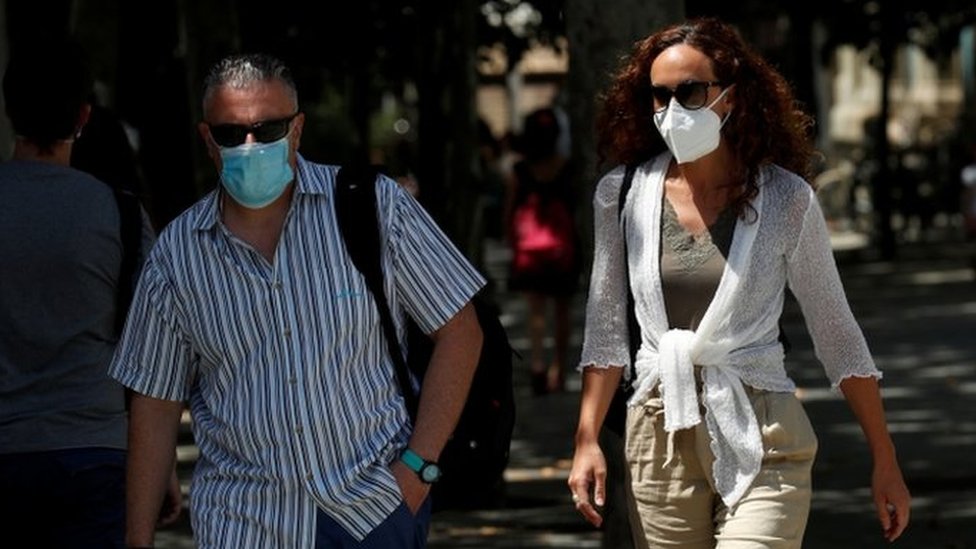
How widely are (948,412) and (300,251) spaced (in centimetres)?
1030

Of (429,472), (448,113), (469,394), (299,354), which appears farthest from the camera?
(448,113)

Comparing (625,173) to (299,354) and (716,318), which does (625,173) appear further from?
(299,354)

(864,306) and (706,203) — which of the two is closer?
(706,203)

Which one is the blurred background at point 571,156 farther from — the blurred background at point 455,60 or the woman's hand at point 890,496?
the woman's hand at point 890,496

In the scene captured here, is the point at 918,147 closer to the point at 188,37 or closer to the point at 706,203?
the point at 188,37

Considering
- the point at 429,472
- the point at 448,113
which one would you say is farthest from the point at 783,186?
the point at 448,113

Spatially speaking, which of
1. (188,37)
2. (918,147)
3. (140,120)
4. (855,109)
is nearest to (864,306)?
(140,120)

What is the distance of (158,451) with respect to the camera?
5.07 metres

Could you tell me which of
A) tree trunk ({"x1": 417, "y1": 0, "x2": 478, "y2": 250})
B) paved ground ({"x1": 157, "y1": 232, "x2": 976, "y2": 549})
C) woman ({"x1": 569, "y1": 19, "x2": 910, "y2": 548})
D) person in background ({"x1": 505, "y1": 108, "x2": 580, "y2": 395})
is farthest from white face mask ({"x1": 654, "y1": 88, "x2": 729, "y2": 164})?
person in background ({"x1": 505, "y1": 108, "x2": 580, "y2": 395})

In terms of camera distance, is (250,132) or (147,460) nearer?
(250,132)

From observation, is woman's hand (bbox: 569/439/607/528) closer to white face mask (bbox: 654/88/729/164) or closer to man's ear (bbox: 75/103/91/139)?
white face mask (bbox: 654/88/729/164)

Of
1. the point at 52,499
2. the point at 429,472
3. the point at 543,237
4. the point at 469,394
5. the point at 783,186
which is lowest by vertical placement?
the point at 543,237

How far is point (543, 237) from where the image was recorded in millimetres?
15539

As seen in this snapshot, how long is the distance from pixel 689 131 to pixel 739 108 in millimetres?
202
